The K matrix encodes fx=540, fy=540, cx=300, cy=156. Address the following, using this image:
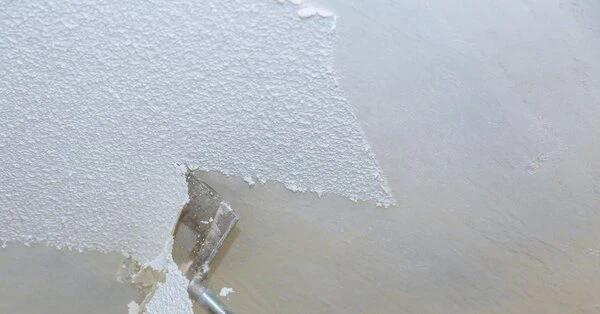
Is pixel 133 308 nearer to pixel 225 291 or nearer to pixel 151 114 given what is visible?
pixel 225 291

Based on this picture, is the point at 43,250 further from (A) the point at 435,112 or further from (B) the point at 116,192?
(A) the point at 435,112

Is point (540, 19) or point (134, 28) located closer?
point (134, 28)

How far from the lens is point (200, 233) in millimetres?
1231

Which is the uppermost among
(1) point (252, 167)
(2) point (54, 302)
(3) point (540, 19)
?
(3) point (540, 19)

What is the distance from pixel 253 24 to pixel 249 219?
461mm

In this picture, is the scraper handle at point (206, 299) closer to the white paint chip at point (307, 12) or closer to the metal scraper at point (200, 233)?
the metal scraper at point (200, 233)

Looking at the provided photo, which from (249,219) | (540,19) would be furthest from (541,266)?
(249,219)

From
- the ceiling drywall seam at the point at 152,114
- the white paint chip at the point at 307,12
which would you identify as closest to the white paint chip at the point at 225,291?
the ceiling drywall seam at the point at 152,114

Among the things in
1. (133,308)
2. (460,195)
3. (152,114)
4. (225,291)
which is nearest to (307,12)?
(152,114)

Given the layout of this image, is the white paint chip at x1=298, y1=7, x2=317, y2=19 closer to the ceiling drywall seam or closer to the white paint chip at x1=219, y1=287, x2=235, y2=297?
the ceiling drywall seam

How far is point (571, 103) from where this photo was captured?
122cm

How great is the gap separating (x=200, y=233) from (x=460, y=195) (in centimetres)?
60

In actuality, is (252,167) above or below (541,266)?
below

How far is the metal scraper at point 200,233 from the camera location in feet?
3.99
